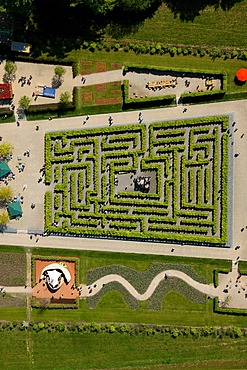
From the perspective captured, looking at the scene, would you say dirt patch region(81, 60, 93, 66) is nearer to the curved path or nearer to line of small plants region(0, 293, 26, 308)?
the curved path

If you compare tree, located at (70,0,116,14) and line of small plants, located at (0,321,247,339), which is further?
line of small plants, located at (0,321,247,339)

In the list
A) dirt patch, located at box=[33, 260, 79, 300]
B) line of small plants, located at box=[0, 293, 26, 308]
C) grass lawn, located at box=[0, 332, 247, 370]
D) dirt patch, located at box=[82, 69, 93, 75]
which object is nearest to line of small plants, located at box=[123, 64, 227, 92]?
dirt patch, located at box=[82, 69, 93, 75]

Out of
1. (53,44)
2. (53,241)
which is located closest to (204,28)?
(53,44)

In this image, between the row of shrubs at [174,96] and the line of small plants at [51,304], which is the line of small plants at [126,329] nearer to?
the line of small plants at [51,304]

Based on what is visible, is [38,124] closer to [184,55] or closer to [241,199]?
[184,55]

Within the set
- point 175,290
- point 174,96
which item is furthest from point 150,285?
point 174,96

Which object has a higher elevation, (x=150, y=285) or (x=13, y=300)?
(x=150, y=285)

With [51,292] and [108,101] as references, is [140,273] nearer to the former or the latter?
[51,292]
